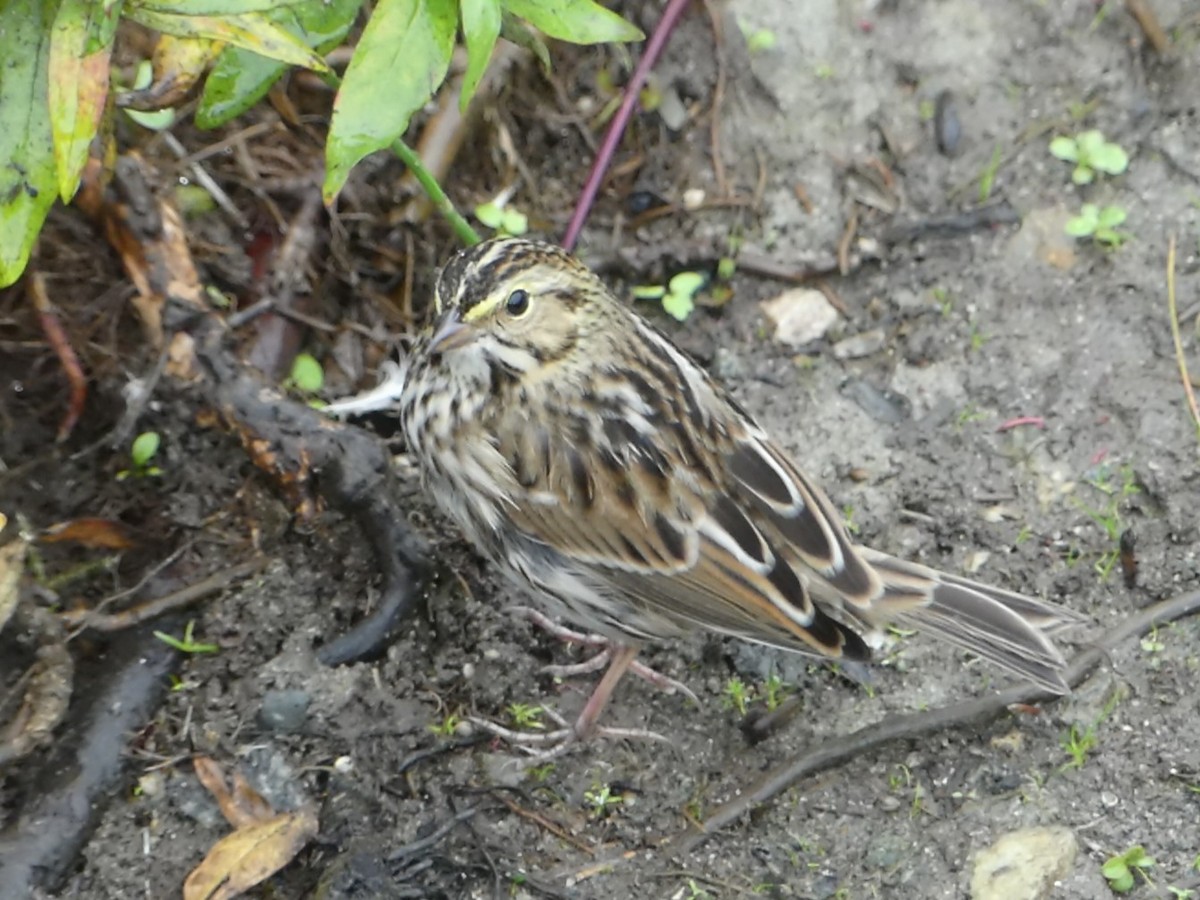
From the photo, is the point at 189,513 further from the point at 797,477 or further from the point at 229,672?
the point at 797,477

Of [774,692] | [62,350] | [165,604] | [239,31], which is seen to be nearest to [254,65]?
[239,31]

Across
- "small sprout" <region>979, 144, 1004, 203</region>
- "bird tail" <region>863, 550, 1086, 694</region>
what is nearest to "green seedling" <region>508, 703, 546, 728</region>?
"bird tail" <region>863, 550, 1086, 694</region>

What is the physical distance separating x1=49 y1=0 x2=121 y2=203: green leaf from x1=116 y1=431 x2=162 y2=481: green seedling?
1656 millimetres

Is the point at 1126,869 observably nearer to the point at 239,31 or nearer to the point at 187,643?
the point at 187,643

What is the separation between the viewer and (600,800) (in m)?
4.30

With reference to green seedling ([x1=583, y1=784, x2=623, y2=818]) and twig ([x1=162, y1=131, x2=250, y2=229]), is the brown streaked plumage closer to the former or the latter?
green seedling ([x1=583, y1=784, x2=623, y2=818])

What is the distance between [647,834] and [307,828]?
92 cm

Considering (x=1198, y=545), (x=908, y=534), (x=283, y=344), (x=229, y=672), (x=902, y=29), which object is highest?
(x=902, y=29)

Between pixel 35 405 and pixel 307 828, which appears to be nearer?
pixel 307 828

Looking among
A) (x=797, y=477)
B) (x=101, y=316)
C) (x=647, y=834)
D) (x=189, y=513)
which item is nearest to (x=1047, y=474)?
(x=797, y=477)

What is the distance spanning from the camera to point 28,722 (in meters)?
4.05

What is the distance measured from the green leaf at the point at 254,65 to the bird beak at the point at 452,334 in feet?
2.43

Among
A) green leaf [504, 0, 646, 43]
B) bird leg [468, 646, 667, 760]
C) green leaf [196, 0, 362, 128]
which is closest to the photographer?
green leaf [504, 0, 646, 43]

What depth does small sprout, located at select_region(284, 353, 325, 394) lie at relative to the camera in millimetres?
5141
